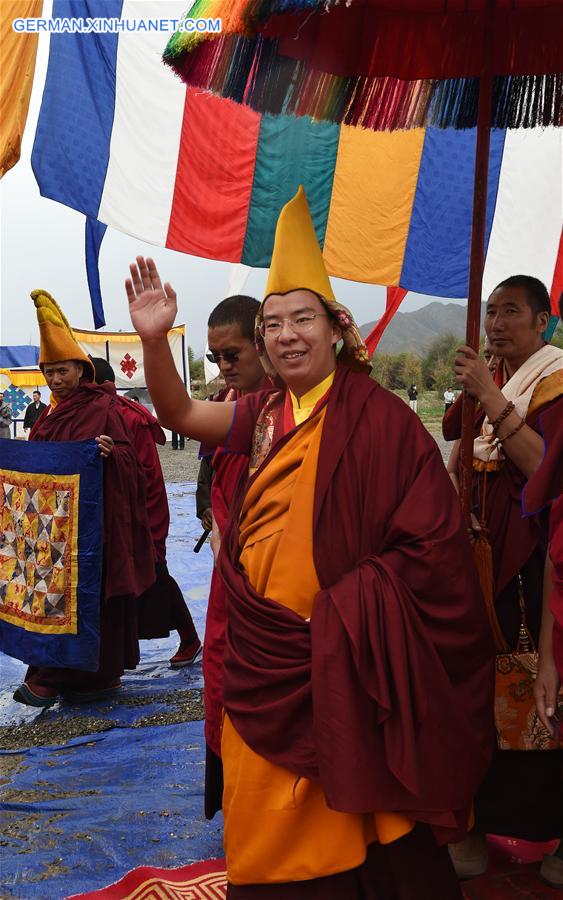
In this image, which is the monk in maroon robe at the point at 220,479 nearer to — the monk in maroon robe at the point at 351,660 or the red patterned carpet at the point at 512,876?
the monk in maroon robe at the point at 351,660

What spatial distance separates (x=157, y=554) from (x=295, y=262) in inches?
112

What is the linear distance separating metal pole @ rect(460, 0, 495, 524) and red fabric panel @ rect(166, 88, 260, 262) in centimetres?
192

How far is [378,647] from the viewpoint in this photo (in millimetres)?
1706

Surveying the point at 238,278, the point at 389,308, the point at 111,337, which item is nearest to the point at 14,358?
the point at 111,337

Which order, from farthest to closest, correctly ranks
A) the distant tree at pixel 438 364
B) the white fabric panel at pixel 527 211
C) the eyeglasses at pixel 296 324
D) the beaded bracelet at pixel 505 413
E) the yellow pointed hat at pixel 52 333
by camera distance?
the distant tree at pixel 438 364, the white fabric panel at pixel 527 211, the yellow pointed hat at pixel 52 333, the beaded bracelet at pixel 505 413, the eyeglasses at pixel 296 324

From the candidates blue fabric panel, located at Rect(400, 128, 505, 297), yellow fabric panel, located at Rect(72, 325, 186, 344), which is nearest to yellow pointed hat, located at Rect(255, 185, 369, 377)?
blue fabric panel, located at Rect(400, 128, 505, 297)

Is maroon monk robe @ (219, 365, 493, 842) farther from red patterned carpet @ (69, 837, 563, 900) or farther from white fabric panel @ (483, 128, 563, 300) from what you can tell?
white fabric panel @ (483, 128, 563, 300)

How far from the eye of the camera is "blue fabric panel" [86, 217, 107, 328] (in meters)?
3.76

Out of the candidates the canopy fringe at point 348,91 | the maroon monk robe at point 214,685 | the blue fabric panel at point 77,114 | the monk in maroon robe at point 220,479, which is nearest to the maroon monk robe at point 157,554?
the blue fabric panel at point 77,114

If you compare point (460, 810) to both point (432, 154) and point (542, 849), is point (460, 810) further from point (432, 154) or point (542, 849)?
point (432, 154)

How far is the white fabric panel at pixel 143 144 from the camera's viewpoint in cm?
381

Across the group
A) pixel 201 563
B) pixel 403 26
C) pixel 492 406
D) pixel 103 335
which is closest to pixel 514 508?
pixel 492 406

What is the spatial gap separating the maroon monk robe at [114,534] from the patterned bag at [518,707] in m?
2.17

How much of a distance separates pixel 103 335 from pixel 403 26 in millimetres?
18694
